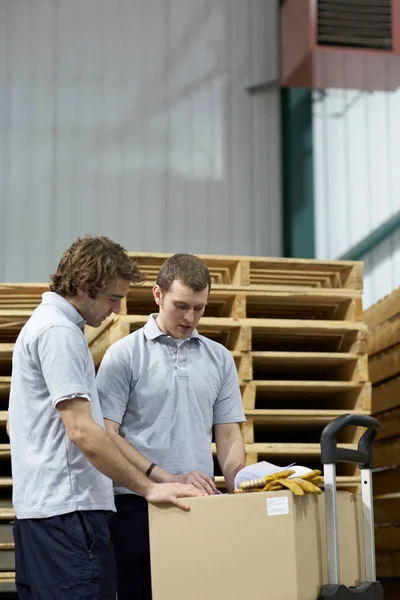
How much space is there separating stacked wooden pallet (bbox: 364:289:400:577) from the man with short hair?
2.80 meters

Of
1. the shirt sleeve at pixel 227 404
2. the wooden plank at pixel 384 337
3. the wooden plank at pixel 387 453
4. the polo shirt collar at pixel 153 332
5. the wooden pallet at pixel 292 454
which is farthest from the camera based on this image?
the wooden plank at pixel 387 453

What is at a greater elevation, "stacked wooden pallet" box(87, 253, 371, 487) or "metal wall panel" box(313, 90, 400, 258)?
"metal wall panel" box(313, 90, 400, 258)

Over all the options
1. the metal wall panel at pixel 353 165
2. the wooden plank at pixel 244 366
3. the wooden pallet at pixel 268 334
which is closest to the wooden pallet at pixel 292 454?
the wooden plank at pixel 244 366

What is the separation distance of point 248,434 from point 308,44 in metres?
4.07

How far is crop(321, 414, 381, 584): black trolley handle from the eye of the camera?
9.50 feet

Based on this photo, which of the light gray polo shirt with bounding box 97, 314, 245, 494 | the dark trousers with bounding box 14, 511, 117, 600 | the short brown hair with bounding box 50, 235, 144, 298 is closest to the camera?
the dark trousers with bounding box 14, 511, 117, 600

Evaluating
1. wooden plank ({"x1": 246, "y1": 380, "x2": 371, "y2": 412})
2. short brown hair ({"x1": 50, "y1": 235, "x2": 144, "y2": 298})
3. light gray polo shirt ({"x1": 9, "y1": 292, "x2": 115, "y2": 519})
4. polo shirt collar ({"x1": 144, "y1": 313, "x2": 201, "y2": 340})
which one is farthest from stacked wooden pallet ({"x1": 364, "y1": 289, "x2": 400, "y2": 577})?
light gray polo shirt ({"x1": 9, "y1": 292, "x2": 115, "y2": 519})

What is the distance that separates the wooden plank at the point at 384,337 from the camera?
5.88 metres

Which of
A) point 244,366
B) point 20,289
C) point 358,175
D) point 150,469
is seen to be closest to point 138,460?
point 150,469

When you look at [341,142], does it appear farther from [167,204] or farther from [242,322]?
[242,322]

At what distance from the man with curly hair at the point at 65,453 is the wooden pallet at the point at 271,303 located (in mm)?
1896

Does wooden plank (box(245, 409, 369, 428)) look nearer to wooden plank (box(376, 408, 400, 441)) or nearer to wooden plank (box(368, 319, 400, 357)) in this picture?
wooden plank (box(368, 319, 400, 357))

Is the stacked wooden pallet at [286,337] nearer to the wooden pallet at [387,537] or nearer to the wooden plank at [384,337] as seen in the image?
the wooden plank at [384,337]

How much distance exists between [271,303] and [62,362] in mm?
2504
